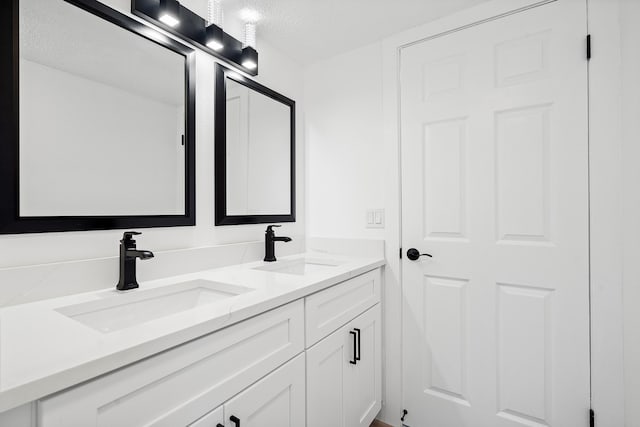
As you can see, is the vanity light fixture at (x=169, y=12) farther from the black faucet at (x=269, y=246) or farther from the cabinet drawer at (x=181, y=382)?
the cabinet drawer at (x=181, y=382)

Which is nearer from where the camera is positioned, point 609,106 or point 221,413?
point 221,413

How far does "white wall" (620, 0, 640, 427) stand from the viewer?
123 cm

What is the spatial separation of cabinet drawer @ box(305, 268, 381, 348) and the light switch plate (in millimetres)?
269

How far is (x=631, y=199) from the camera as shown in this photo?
48.9 inches

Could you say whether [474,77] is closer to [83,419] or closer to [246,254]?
[246,254]

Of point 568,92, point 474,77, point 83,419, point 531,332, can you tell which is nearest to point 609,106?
point 568,92

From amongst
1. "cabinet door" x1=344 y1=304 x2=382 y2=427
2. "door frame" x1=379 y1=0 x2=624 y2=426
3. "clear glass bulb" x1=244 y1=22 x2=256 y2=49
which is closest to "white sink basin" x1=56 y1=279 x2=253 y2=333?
"cabinet door" x1=344 y1=304 x2=382 y2=427

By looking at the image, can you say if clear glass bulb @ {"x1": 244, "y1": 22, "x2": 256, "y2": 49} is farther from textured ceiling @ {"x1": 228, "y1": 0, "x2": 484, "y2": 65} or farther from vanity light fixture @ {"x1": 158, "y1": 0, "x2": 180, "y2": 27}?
vanity light fixture @ {"x1": 158, "y1": 0, "x2": 180, "y2": 27}

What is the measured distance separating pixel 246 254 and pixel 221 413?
871mm

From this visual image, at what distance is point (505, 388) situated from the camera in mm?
1484

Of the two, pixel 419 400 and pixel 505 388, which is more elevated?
pixel 505 388

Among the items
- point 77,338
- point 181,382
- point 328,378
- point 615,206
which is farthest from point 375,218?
point 77,338

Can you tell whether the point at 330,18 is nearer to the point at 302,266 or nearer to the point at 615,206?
the point at 302,266

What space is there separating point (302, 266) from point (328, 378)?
663mm
